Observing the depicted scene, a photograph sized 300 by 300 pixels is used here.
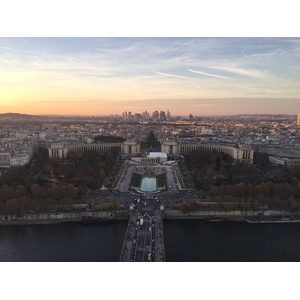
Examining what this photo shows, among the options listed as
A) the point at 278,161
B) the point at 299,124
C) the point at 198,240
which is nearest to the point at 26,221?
the point at 198,240

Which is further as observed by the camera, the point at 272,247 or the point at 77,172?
the point at 77,172

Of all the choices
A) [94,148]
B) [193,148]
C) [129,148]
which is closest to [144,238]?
[129,148]

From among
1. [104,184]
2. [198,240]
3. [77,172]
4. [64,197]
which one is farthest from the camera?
[77,172]

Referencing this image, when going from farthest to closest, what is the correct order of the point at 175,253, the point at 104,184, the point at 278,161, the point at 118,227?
the point at 278,161 < the point at 104,184 < the point at 118,227 < the point at 175,253

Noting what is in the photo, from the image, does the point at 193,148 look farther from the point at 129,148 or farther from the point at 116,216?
the point at 116,216

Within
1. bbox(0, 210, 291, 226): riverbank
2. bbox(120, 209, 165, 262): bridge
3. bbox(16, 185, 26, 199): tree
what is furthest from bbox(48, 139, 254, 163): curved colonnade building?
bbox(120, 209, 165, 262): bridge

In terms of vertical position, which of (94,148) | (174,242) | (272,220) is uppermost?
(94,148)

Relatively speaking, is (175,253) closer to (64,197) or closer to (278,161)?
(64,197)
